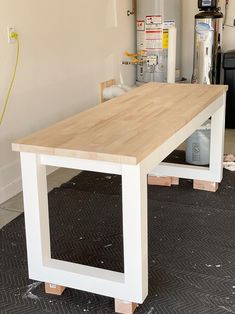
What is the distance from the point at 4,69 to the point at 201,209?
1589 millimetres

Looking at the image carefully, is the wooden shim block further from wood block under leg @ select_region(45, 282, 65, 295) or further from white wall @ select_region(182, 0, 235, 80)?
wood block under leg @ select_region(45, 282, 65, 295)

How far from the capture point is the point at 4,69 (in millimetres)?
3234

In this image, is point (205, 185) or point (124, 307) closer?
point (124, 307)

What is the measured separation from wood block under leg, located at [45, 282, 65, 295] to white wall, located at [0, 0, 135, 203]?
122 centimetres

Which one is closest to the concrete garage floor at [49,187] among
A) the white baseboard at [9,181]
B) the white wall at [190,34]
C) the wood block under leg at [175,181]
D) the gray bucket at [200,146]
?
the white baseboard at [9,181]

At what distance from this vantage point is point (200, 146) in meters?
3.67

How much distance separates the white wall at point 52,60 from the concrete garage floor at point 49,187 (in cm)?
9

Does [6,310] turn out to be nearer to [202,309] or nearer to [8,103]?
[202,309]

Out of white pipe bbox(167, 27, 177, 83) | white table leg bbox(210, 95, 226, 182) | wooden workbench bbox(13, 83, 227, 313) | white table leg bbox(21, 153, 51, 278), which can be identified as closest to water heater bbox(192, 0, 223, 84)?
white pipe bbox(167, 27, 177, 83)

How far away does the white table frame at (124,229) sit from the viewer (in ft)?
6.17

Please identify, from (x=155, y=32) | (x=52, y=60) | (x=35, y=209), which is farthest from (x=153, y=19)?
(x=35, y=209)

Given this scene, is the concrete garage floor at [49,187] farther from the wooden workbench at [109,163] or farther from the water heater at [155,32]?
the water heater at [155,32]

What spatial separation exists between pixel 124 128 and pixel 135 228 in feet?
1.73

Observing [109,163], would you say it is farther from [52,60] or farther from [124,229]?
[52,60]
